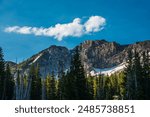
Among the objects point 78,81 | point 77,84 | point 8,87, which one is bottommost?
point 77,84

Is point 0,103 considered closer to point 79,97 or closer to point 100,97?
point 79,97

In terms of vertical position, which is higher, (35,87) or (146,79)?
(146,79)

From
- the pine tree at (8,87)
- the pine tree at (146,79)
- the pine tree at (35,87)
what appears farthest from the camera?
the pine tree at (35,87)

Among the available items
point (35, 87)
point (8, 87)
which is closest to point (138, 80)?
point (35, 87)

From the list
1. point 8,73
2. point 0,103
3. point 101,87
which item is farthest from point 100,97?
point 0,103

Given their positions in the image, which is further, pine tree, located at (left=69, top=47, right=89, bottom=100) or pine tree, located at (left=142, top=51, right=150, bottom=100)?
pine tree, located at (left=142, top=51, right=150, bottom=100)

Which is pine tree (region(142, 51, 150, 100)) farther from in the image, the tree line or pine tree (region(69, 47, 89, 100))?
pine tree (region(69, 47, 89, 100))

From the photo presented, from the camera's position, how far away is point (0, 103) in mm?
16062

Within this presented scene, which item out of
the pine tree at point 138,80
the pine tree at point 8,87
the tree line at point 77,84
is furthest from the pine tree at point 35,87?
the pine tree at point 138,80

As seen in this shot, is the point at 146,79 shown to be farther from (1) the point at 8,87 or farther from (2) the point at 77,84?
(1) the point at 8,87

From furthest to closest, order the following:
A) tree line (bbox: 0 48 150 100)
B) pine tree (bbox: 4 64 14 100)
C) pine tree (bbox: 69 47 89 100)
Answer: pine tree (bbox: 4 64 14 100) → tree line (bbox: 0 48 150 100) → pine tree (bbox: 69 47 89 100)

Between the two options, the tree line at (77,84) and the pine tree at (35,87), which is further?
the pine tree at (35,87)

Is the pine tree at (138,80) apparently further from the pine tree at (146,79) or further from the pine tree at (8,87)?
the pine tree at (8,87)

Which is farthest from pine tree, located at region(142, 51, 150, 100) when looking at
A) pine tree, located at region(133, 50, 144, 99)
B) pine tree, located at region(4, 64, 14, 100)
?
pine tree, located at region(4, 64, 14, 100)
